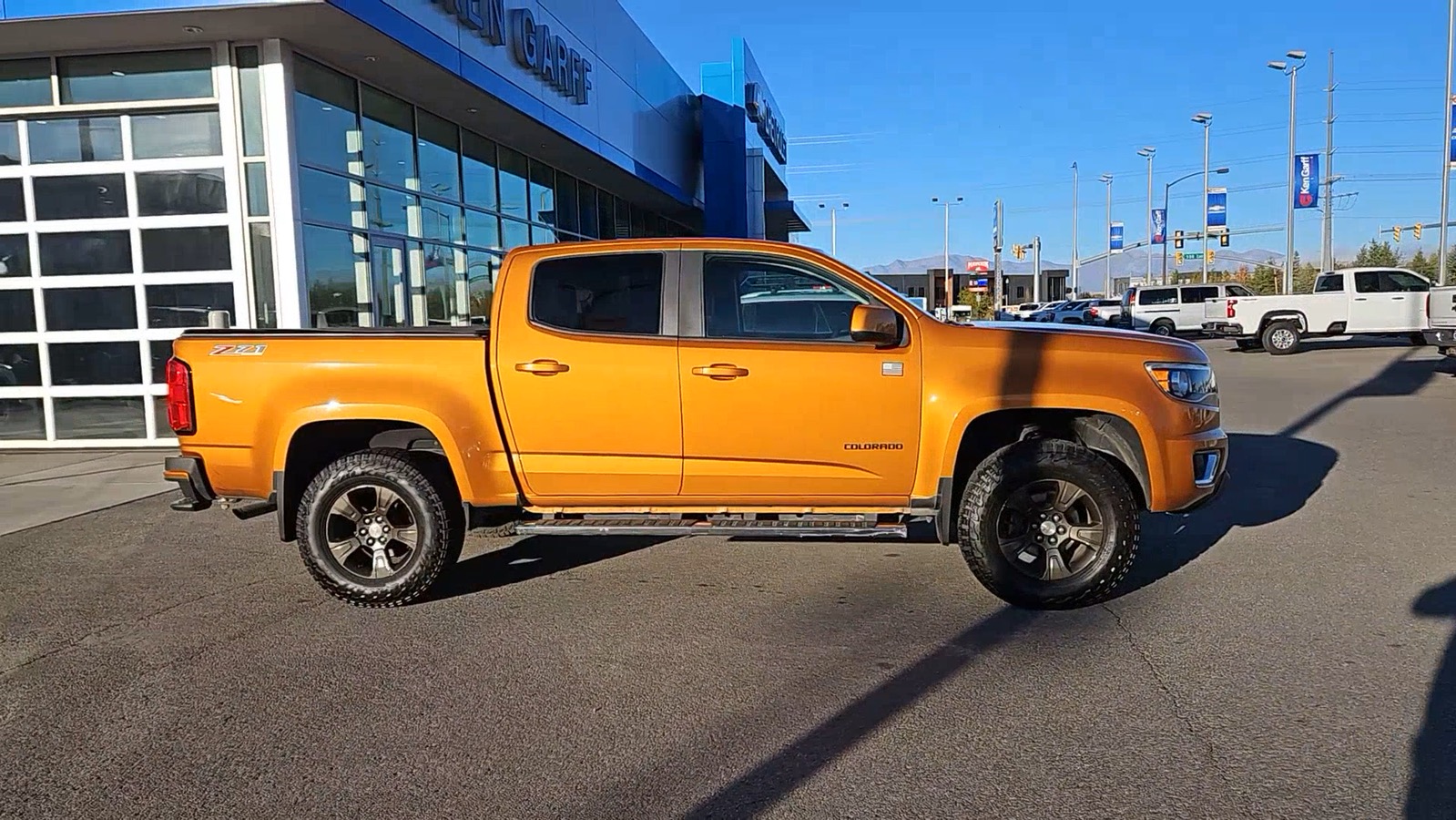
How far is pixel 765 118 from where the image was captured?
31.3m

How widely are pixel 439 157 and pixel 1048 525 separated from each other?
1233cm

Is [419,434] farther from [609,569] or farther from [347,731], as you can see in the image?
[347,731]

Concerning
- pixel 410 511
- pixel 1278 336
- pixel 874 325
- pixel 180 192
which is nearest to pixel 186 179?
pixel 180 192

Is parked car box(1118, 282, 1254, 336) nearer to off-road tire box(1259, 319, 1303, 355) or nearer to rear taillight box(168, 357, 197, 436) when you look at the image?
off-road tire box(1259, 319, 1303, 355)

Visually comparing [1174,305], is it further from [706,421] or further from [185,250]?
[706,421]

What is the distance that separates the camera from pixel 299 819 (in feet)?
10.7

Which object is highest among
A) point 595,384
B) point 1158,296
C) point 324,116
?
point 324,116

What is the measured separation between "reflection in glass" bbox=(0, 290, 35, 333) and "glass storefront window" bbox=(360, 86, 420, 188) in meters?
4.09

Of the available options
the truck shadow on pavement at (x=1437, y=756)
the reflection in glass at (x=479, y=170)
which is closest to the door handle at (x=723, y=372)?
the truck shadow on pavement at (x=1437, y=756)

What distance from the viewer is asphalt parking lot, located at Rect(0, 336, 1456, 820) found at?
341cm

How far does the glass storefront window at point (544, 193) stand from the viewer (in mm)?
19078

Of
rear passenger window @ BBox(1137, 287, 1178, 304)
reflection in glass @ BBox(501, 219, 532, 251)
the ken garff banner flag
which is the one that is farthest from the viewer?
the ken garff banner flag

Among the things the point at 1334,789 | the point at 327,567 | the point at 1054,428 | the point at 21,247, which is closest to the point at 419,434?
the point at 327,567

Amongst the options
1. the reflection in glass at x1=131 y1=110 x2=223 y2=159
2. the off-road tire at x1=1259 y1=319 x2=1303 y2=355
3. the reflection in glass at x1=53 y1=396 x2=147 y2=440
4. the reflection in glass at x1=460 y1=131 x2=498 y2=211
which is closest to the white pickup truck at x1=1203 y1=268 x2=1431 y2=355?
the off-road tire at x1=1259 y1=319 x2=1303 y2=355
